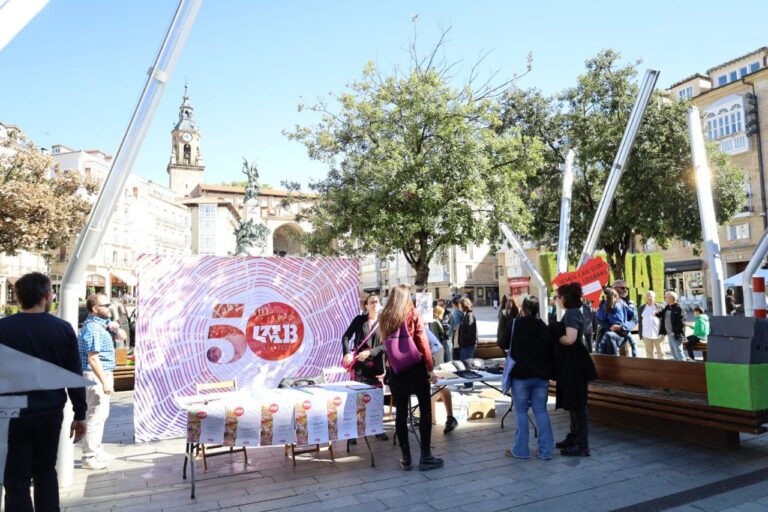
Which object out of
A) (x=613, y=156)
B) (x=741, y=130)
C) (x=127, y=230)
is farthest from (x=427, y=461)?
(x=127, y=230)

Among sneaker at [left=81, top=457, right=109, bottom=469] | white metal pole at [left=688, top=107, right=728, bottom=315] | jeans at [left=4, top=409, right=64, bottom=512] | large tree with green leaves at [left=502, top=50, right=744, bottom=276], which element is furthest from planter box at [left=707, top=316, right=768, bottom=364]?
large tree with green leaves at [left=502, top=50, right=744, bottom=276]

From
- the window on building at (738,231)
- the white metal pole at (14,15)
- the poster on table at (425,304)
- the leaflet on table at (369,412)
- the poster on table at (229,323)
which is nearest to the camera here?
the white metal pole at (14,15)

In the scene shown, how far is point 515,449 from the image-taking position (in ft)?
→ 19.4

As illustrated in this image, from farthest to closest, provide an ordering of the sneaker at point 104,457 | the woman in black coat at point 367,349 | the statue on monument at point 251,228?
1. the statue on monument at point 251,228
2. the woman in black coat at point 367,349
3. the sneaker at point 104,457

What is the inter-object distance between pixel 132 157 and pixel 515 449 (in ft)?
16.5

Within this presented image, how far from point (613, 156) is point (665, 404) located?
48.2ft

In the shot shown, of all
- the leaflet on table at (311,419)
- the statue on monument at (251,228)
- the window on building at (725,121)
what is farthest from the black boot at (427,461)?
the window on building at (725,121)

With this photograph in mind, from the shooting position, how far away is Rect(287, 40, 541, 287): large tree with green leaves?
13961mm

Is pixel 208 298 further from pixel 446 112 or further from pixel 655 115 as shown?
pixel 655 115

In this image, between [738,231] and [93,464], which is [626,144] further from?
[738,231]

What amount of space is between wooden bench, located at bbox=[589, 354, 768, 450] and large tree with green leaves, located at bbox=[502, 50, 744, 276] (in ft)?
38.8

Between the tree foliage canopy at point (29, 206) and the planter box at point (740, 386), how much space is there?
2457 centimetres

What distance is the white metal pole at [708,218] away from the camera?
7.97 m

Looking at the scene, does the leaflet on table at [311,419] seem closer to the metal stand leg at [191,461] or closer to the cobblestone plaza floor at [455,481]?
the cobblestone plaza floor at [455,481]
